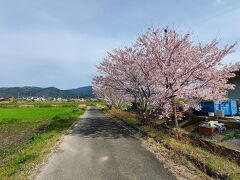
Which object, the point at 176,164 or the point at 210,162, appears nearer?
the point at 210,162

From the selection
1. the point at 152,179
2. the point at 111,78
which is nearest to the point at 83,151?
the point at 152,179

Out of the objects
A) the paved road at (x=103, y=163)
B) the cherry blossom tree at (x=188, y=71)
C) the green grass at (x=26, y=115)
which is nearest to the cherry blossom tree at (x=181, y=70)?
the cherry blossom tree at (x=188, y=71)

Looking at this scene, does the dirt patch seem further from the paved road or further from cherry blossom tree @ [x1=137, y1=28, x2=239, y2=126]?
cherry blossom tree @ [x1=137, y1=28, x2=239, y2=126]

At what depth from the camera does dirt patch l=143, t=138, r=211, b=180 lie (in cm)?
1119

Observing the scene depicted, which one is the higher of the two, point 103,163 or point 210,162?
point 210,162

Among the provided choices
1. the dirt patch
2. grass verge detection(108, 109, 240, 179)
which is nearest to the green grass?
the dirt patch

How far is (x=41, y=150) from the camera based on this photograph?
55.0 feet

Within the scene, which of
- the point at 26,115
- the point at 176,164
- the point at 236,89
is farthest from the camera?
the point at 26,115

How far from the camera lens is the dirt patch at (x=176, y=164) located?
1119 centimetres

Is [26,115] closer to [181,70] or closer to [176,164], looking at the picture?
[181,70]

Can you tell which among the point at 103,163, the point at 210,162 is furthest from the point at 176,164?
the point at 103,163

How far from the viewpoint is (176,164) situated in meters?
13.0

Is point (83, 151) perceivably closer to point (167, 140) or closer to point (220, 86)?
point (167, 140)

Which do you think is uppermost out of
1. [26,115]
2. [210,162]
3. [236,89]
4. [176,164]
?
[236,89]
